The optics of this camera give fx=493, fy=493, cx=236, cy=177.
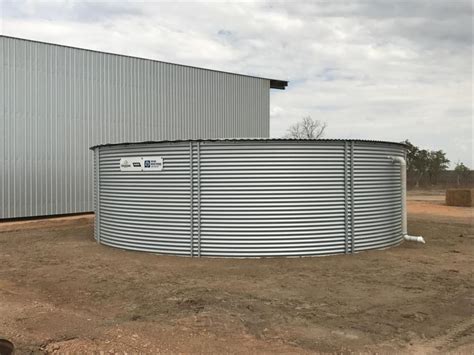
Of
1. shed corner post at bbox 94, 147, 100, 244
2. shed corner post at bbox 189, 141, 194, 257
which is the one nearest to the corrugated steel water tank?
shed corner post at bbox 189, 141, 194, 257

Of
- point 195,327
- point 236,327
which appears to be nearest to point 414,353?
point 236,327

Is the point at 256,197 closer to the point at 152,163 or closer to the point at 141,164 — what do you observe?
the point at 152,163

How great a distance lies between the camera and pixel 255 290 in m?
9.23

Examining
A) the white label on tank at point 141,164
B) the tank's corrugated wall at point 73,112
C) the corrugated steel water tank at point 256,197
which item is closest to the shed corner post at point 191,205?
the corrugated steel water tank at point 256,197

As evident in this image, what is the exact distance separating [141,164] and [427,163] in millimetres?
58707

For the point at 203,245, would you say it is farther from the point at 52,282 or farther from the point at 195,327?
the point at 195,327

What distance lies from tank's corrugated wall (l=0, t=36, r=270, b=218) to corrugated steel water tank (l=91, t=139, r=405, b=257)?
10.6m

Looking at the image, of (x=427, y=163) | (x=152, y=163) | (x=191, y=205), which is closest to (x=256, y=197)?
(x=191, y=205)

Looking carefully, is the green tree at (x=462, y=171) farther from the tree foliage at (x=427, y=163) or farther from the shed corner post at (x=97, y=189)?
the shed corner post at (x=97, y=189)

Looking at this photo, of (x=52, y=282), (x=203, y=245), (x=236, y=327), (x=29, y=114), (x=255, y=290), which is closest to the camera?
(x=236, y=327)

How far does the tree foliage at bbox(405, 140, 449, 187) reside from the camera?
213 feet

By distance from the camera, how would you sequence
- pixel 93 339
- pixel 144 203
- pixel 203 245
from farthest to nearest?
pixel 144 203 → pixel 203 245 → pixel 93 339

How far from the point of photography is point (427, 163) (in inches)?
2571

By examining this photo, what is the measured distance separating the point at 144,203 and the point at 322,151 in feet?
16.5
